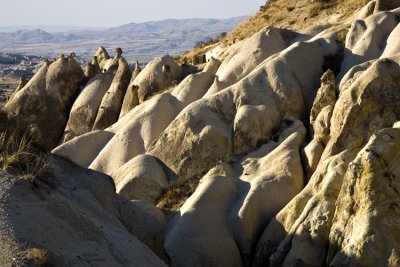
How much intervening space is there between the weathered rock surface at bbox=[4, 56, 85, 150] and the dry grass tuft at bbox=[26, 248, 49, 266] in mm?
20913

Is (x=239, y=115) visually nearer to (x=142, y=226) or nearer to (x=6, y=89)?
(x=142, y=226)

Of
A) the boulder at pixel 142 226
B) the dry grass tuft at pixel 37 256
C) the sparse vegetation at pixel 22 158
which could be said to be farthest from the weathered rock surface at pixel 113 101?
the dry grass tuft at pixel 37 256

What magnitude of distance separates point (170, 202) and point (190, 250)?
3905 mm

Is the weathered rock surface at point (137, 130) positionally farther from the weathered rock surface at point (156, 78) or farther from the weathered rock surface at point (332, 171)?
the weathered rock surface at point (332, 171)

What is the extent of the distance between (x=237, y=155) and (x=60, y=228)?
1097cm

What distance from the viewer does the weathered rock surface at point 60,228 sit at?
480 inches

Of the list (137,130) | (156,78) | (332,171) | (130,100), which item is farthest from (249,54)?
(332,171)

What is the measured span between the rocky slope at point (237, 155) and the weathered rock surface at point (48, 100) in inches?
2.2

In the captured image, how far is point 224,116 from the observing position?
954 inches

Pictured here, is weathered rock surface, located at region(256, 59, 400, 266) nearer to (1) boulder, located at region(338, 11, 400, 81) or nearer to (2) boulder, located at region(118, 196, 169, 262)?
(2) boulder, located at region(118, 196, 169, 262)

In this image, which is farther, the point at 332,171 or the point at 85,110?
the point at 85,110

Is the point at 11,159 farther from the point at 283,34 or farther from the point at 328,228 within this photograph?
the point at 283,34

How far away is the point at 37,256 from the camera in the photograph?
458 inches

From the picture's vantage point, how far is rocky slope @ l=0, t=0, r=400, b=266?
1566 centimetres
